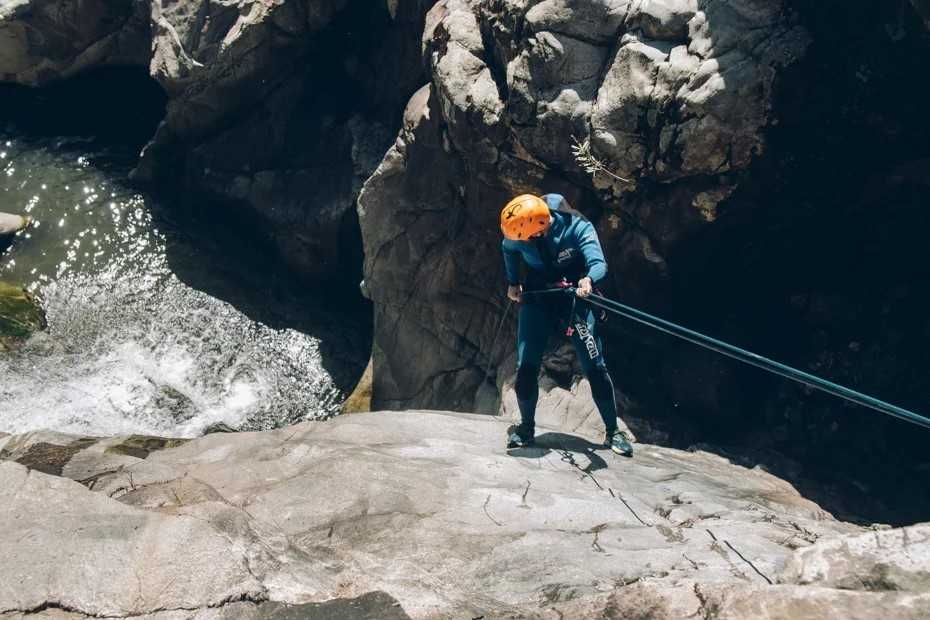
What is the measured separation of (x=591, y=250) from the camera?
9.36 m

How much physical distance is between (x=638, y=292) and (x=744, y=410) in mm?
2541

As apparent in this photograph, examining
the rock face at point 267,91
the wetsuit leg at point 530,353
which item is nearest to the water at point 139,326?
the rock face at point 267,91

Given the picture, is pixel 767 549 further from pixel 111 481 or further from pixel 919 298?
pixel 919 298

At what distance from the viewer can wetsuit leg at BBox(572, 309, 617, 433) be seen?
9.55m

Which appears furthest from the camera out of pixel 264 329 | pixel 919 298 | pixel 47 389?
pixel 264 329

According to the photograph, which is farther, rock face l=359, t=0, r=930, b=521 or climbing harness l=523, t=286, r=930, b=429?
rock face l=359, t=0, r=930, b=521

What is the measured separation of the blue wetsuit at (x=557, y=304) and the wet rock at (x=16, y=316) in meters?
12.2

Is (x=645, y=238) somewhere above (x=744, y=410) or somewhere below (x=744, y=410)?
above

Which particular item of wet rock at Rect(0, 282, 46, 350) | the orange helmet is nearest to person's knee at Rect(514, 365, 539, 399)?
the orange helmet

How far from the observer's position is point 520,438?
982 cm

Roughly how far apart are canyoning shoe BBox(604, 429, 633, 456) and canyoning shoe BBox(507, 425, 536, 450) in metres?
0.95

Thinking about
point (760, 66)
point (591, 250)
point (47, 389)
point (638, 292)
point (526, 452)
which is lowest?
point (47, 389)

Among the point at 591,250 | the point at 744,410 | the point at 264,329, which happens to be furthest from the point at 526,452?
the point at 264,329

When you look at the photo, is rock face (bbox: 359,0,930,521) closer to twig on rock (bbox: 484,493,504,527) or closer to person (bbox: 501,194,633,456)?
person (bbox: 501,194,633,456)
